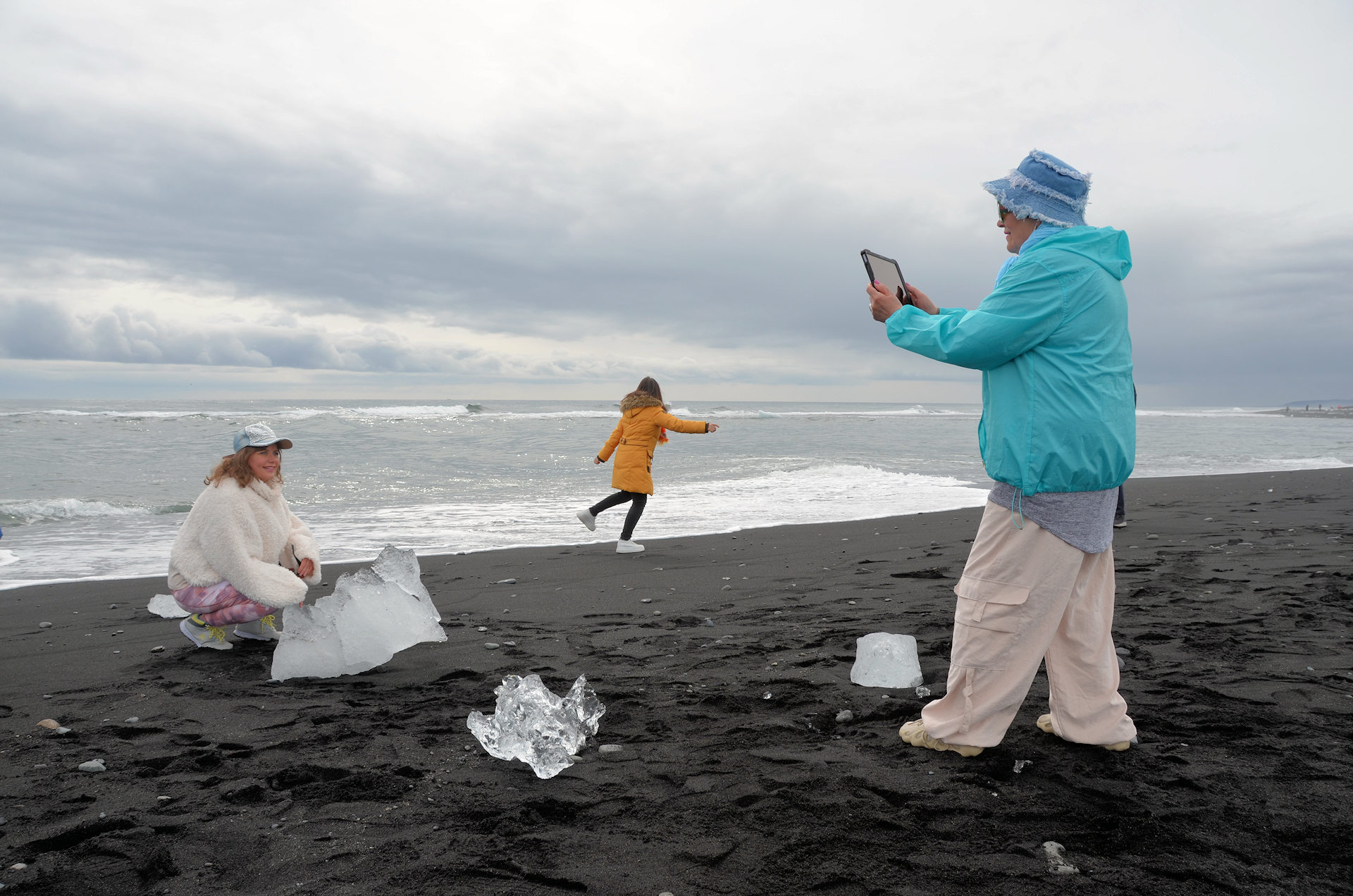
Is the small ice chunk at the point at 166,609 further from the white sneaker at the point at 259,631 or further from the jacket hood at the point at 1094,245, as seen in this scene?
the jacket hood at the point at 1094,245

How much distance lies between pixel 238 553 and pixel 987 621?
371 cm

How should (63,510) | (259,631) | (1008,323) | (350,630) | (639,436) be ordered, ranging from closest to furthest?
(1008,323) < (350,630) < (259,631) < (639,436) < (63,510)

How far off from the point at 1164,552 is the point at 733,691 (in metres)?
5.03

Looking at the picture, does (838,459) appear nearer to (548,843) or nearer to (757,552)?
(757,552)

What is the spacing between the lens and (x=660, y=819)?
8.16ft

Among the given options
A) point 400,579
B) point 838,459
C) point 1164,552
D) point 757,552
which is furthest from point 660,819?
point 838,459

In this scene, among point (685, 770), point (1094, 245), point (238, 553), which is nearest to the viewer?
point (1094, 245)

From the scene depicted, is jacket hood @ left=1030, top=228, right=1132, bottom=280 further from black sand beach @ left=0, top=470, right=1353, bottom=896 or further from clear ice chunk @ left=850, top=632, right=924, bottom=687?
clear ice chunk @ left=850, top=632, right=924, bottom=687

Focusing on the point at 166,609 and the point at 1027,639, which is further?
the point at 166,609

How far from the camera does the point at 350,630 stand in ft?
13.1

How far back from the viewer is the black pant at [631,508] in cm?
820

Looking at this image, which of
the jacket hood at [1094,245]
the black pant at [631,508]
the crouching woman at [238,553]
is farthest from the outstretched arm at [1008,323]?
the black pant at [631,508]

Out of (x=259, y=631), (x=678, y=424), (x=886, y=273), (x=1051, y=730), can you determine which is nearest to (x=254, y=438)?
(x=259, y=631)

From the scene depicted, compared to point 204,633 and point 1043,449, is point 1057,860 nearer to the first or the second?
point 1043,449
